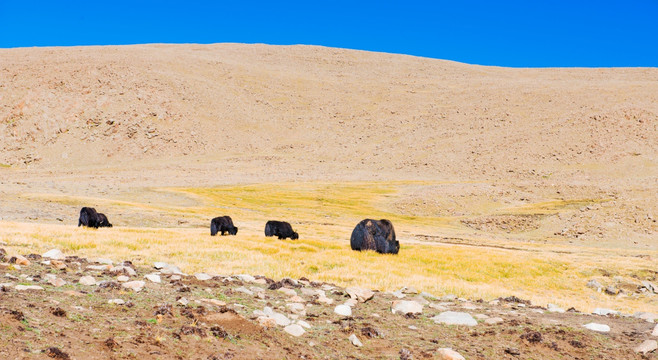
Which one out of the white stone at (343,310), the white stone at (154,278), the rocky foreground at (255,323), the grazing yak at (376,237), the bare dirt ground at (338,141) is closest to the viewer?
the rocky foreground at (255,323)

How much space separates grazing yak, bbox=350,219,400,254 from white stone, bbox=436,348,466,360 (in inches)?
759

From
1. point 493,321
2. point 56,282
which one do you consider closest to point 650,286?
point 493,321

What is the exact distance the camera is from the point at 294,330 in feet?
31.4

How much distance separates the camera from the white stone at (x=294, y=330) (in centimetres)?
948

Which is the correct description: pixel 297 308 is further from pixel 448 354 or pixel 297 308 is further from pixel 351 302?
pixel 448 354

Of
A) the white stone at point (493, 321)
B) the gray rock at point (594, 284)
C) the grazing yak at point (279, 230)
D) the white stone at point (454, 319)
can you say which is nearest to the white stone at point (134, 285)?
the white stone at point (454, 319)

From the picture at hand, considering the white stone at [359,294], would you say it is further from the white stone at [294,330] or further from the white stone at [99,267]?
the white stone at [99,267]

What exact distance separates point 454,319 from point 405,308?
46.8 inches

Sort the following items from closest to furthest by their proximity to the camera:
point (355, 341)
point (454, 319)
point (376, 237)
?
point (355, 341)
point (454, 319)
point (376, 237)

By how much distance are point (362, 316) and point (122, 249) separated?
481 inches

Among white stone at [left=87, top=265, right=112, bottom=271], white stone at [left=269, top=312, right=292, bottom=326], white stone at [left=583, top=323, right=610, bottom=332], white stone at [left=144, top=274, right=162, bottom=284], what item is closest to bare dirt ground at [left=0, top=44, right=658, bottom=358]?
white stone at [left=87, top=265, right=112, bottom=271]

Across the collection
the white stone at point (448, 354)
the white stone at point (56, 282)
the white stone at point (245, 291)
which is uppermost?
the white stone at point (56, 282)

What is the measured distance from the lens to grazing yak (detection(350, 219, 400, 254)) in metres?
28.6

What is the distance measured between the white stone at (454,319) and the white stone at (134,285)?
6.40 metres
